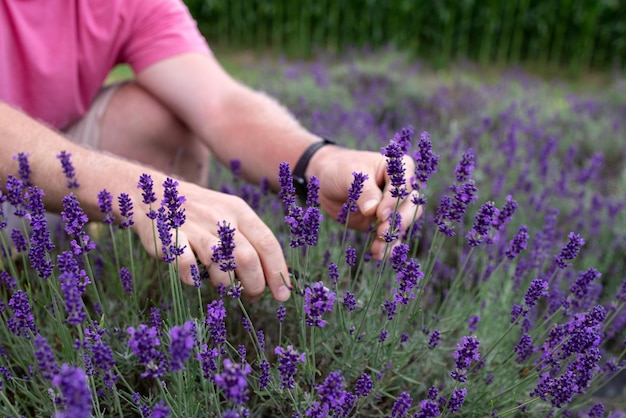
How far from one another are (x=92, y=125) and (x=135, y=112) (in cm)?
23

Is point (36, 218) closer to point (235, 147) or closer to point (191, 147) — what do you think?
point (235, 147)

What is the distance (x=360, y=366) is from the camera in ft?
5.29

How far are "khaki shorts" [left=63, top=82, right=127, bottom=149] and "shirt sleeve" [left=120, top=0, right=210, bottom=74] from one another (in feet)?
0.76

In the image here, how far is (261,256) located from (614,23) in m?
9.15

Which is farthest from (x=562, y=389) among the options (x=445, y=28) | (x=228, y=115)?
(x=445, y=28)

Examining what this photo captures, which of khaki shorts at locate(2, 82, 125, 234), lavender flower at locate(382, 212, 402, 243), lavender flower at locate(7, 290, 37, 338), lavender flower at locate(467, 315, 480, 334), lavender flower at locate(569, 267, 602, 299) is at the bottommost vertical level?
lavender flower at locate(467, 315, 480, 334)

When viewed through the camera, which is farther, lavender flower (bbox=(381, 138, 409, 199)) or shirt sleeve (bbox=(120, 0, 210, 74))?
shirt sleeve (bbox=(120, 0, 210, 74))

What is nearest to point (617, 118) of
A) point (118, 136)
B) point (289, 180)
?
point (118, 136)

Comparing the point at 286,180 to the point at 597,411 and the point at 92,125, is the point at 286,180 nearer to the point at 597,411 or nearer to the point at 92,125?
the point at 597,411

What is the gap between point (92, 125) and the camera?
2.85 metres

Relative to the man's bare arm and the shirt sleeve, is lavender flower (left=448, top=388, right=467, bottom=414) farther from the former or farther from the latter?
the shirt sleeve

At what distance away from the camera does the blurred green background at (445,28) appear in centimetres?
890

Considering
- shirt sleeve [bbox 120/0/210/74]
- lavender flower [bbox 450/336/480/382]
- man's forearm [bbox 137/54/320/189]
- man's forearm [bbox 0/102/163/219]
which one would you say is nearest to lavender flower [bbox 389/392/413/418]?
lavender flower [bbox 450/336/480/382]

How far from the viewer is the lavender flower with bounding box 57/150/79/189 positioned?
5.19 ft
